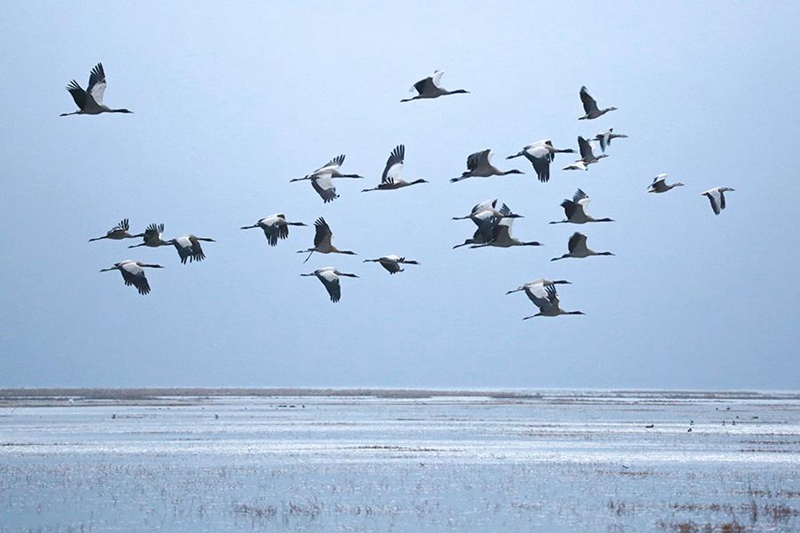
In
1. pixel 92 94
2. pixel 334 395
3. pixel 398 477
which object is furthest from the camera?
pixel 334 395

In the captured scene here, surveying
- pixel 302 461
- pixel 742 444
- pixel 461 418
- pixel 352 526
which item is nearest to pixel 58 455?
pixel 302 461

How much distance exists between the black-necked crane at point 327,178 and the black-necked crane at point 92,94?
12.0ft

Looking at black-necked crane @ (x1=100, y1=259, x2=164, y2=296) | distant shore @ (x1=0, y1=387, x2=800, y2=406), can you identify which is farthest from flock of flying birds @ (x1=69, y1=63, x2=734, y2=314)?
distant shore @ (x1=0, y1=387, x2=800, y2=406)

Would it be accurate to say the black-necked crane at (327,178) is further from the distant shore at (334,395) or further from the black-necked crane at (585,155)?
the distant shore at (334,395)

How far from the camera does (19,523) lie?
70.8 feet

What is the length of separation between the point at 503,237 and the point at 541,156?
2484 mm

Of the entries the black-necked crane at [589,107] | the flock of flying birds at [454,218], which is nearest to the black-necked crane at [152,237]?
the flock of flying birds at [454,218]

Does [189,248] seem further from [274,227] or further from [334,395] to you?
[334,395]

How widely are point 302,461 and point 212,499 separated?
7827mm

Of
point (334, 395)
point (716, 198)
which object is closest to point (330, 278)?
point (716, 198)

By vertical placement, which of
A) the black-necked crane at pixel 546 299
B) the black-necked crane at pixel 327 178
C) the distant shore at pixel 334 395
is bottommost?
the distant shore at pixel 334 395

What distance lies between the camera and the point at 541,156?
2389 cm

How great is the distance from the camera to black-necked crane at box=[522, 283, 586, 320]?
2612 centimetres

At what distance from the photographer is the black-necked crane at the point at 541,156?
2331 centimetres
